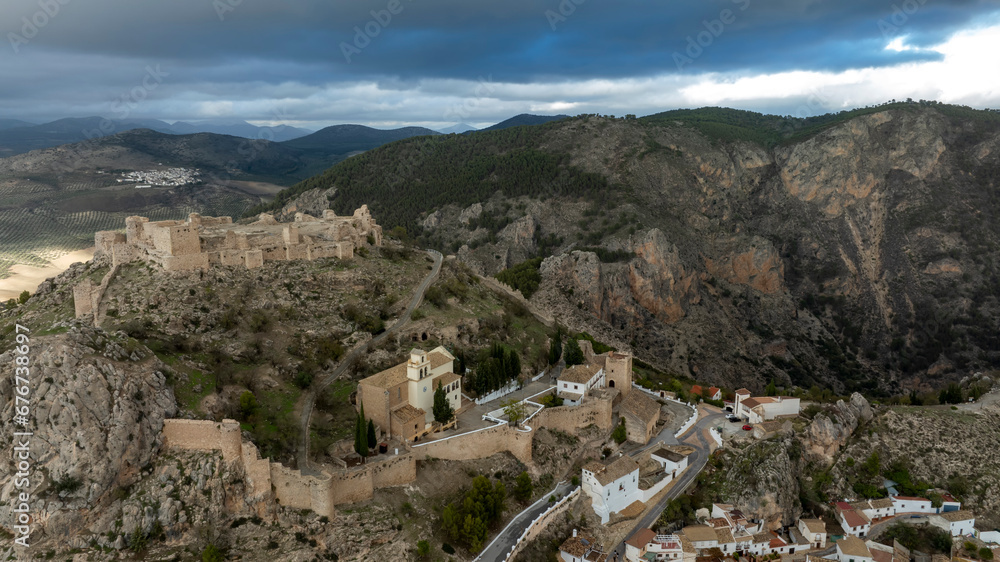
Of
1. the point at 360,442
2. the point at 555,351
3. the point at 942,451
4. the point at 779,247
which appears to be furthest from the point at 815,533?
the point at 779,247

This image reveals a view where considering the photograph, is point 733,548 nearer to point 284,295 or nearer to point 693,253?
point 284,295

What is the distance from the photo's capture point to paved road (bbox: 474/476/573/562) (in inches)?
1196

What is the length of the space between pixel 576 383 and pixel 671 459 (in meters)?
7.34

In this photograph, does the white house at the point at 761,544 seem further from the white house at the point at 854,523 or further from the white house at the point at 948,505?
the white house at the point at 948,505

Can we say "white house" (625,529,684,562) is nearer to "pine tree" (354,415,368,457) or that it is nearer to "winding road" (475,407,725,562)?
"winding road" (475,407,725,562)

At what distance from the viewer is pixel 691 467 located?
3984cm

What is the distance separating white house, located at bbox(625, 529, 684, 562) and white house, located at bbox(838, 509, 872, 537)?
1221 cm

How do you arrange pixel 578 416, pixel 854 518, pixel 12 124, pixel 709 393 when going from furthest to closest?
pixel 12 124 → pixel 709 393 → pixel 578 416 → pixel 854 518

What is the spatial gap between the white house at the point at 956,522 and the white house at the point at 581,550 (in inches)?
871

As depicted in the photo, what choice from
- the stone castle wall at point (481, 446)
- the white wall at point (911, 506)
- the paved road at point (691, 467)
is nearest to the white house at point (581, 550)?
the paved road at point (691, 467)

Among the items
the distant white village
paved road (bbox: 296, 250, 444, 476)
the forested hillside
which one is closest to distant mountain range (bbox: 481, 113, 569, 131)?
the forested hillside

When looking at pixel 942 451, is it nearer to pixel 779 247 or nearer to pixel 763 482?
pixel 763 482

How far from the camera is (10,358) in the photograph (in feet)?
88.0

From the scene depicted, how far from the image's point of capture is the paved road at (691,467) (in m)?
35.8
